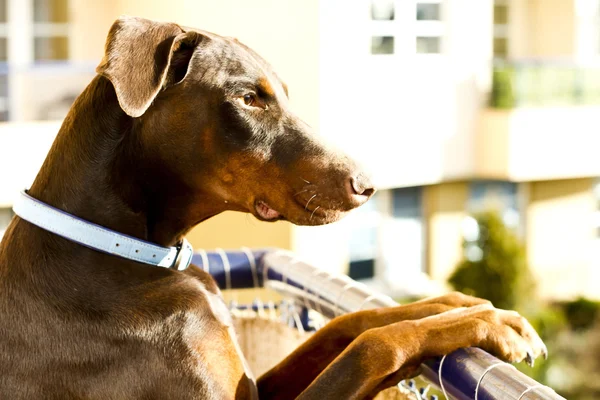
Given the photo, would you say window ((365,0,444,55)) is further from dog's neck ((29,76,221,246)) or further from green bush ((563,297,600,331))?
dog's neck ((29,76,221,246))

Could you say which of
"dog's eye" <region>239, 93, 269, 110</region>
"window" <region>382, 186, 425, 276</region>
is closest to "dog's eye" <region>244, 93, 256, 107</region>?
"dog's eye" <region>239, 93, 269, 110</region>

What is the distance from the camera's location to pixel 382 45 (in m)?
13.2

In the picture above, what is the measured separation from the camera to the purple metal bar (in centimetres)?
190

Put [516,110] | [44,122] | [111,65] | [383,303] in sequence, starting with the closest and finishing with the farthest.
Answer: [111,65], [383,303], [44,122], [516,110]

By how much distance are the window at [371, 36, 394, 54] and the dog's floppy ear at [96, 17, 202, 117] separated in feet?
36.3

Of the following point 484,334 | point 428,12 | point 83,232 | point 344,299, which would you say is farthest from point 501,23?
point 83,232

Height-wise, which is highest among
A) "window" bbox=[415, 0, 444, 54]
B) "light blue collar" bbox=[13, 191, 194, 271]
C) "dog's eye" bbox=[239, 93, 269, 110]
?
"window" bbox=[415, 0, 444, 54]

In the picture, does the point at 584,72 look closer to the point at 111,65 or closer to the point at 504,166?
the point at 504,166

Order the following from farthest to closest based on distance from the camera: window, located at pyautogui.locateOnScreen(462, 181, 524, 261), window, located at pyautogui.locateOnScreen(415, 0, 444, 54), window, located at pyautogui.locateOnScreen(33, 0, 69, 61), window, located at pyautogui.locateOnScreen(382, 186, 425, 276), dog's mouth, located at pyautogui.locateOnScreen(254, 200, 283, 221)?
window, located at pyautogui.locateOnScreen(462, 181, 524, 261) → window, located at pyautogui.locateOnScreen(382, 186, 425, 276) → window, located at pyautogui.locateOnScreen(415, 0, 444, 54) → window, located at pyautogui.locateOnScreen(33, 0, 69, 61) → dog's mouth, located at pyautogui.locateOnScreen(254, 200, 283, 221)

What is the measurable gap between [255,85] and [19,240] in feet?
2.04

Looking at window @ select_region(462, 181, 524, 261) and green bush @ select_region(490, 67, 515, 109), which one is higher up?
green bush @ select_region(490, 67, 515, 109)

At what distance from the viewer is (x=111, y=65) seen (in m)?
2.07

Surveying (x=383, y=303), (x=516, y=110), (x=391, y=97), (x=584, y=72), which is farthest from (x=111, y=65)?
(x=584, y=72)

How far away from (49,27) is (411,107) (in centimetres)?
463
